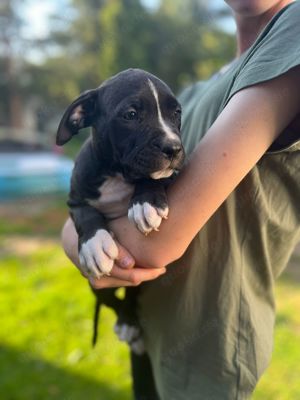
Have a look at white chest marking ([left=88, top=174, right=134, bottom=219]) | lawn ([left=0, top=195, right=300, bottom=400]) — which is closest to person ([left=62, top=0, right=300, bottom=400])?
white chest marking ([left=88, top=174, right=134, bottom=219])

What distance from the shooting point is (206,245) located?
1.34 meters

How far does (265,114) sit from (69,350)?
2641 mm

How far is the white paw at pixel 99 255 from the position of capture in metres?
1.26

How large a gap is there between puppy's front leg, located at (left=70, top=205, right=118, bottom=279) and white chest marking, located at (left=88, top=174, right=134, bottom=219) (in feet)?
0.16

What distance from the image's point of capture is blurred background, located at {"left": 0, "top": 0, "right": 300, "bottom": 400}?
298cm

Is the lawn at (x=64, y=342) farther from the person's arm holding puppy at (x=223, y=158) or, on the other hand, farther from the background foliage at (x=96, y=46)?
the background foliage at (x=96, y=46)

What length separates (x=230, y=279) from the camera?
4.34ft

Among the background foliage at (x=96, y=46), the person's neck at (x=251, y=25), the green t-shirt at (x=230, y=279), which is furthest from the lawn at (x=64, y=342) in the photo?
the background foliage at (x=96, y=46)

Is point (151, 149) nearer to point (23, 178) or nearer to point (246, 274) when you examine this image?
point (246, 274)

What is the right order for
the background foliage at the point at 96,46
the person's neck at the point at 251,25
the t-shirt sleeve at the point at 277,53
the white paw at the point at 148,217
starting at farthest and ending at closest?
1. the background foliage at the point at 96,46
2. the person's neck at the point at 251,25
3. the white paw at the point at 148,217
4. the t-shirt sleeve at the point at 277,53

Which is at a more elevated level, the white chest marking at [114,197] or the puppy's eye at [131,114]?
the puppy's eye at [131,114]

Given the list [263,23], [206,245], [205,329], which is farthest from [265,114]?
[205,329]

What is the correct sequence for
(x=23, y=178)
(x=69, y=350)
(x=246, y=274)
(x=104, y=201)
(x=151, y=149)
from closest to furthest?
(x=151, y=149)
(x=246, y=274)
(x=104, y=201)
(x=69, y=350)
(x=23, y=178)

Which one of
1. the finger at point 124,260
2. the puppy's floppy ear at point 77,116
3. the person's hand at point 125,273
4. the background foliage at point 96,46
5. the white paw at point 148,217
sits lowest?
the background foliage at point 96,46
